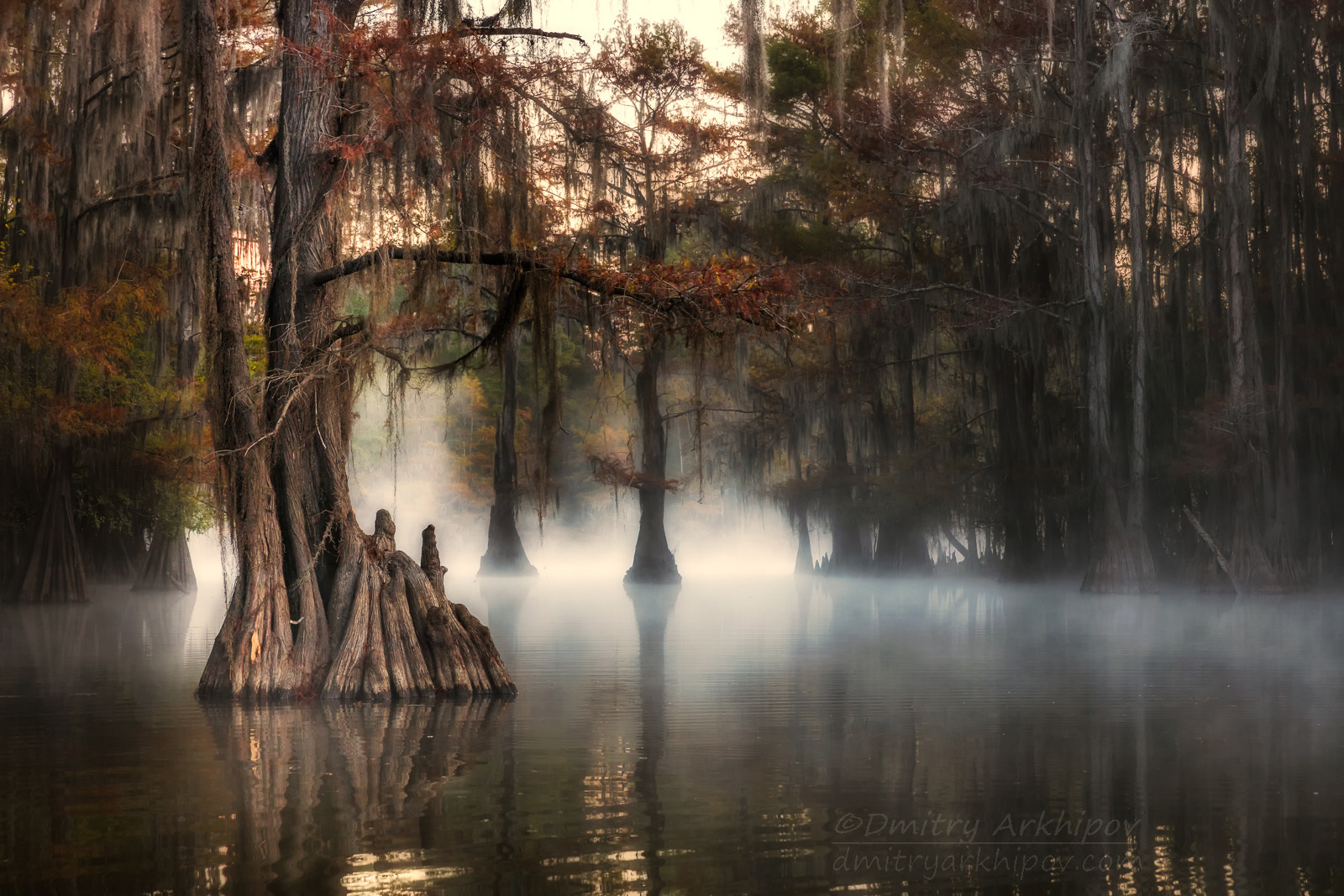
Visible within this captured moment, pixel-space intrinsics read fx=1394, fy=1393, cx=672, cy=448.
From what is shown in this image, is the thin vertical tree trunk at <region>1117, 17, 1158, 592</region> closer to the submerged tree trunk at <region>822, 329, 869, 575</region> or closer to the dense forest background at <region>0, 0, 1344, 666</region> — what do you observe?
the dense forest background at <region>0, 0, 1344, 666</region>

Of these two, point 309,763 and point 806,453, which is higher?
point 806,453

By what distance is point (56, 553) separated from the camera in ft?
66.9

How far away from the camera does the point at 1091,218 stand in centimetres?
2188

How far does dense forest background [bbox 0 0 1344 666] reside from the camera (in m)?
9.73

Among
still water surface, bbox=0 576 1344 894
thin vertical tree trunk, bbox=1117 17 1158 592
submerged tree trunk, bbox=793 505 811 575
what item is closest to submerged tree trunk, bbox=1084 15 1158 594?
thin vertical tree trunk, bbox=1117 17 1158 592

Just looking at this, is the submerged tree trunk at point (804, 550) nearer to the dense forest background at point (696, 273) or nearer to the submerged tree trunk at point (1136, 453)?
the dense forest background at point (696, 273)

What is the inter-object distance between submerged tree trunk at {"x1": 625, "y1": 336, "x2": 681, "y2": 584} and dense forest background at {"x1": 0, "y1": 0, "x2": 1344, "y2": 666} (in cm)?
12

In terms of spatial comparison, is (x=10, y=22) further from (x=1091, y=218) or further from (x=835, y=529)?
(x=835, y=529)

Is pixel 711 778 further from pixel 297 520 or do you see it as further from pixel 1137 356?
pixel 1137 356

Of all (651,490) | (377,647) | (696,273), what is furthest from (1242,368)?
(377,647)

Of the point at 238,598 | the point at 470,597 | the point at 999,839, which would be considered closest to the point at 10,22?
the point at 238,598

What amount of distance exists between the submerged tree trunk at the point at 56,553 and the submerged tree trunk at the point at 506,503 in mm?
13700

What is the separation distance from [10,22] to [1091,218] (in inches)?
605

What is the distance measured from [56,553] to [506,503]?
15191 mm
